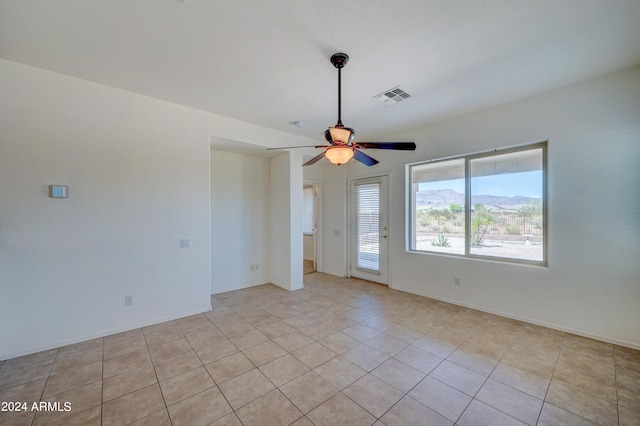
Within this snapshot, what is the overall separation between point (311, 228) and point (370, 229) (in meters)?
2.88

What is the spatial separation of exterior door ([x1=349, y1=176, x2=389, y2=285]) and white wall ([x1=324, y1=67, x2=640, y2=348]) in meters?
1.61

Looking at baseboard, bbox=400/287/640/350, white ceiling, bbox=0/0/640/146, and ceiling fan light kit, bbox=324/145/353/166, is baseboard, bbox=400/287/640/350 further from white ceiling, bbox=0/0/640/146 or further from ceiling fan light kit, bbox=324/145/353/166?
ceiling fan light kit, bbox=324/145/353/166

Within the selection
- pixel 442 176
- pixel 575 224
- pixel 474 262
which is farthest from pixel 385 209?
pixel 575 224

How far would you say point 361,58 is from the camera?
2.45m

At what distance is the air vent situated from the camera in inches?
121

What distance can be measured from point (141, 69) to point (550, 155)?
487cm

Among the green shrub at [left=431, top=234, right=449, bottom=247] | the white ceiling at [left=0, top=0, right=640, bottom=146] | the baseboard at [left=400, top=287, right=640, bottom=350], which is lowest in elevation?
the baseboard at [left=400, top=287, right=640, bottom=350]

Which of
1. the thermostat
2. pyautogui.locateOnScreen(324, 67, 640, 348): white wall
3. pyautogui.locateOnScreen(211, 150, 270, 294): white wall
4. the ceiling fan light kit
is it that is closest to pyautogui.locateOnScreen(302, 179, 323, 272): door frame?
pyautogui.locateOnScreen(211, 150, 270, 294): white wall

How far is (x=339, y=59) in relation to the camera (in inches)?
Answer: 94.9

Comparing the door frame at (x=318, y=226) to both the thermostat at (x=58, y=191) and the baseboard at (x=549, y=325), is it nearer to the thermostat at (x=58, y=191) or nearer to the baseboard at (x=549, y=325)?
the baseboard at (x=549, y=325)

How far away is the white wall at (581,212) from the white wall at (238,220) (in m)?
3.73

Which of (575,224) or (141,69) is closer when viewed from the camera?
(141,69)

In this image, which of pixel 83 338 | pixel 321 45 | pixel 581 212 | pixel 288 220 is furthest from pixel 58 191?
pixel 581 212

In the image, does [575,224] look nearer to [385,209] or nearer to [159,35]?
[385,209]
